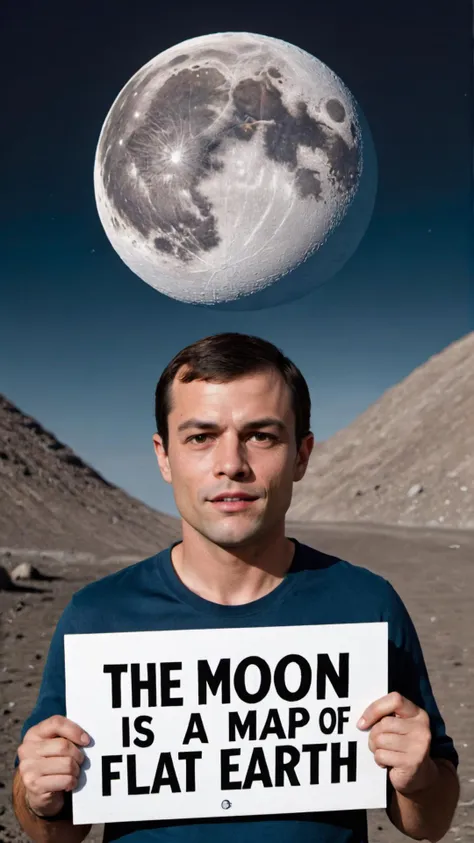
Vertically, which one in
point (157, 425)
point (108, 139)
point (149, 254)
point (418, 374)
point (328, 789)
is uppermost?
point (418, 374)

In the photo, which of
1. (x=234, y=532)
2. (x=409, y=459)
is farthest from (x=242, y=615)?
(x=409, y=459)

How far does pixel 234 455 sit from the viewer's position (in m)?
1.73

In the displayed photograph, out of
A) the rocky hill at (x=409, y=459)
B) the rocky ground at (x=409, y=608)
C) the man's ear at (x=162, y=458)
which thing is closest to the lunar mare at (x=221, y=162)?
the rocky ground at (x=409, y=608)

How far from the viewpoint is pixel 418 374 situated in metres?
36.5

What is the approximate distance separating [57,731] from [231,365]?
791mm

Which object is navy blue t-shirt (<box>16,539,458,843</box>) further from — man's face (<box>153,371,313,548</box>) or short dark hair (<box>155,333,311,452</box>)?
short dark hair (<box>155,333,311,452</box>)

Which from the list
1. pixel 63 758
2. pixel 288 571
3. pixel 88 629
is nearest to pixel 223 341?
pixel 288 571

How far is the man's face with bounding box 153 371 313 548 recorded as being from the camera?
1.71m

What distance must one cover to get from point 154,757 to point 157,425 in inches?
27.9

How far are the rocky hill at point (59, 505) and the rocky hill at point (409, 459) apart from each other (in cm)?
Answer: 708

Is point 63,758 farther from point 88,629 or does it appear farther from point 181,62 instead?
point 181,62

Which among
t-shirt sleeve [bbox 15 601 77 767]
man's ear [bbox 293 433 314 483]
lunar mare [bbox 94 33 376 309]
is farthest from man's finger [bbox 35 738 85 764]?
lunar mare [bbox 94 33 376 309]

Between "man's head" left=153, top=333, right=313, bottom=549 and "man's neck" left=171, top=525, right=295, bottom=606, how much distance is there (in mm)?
33

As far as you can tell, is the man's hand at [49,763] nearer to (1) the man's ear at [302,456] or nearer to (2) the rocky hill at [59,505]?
(1) the man's ear at [302,456]
